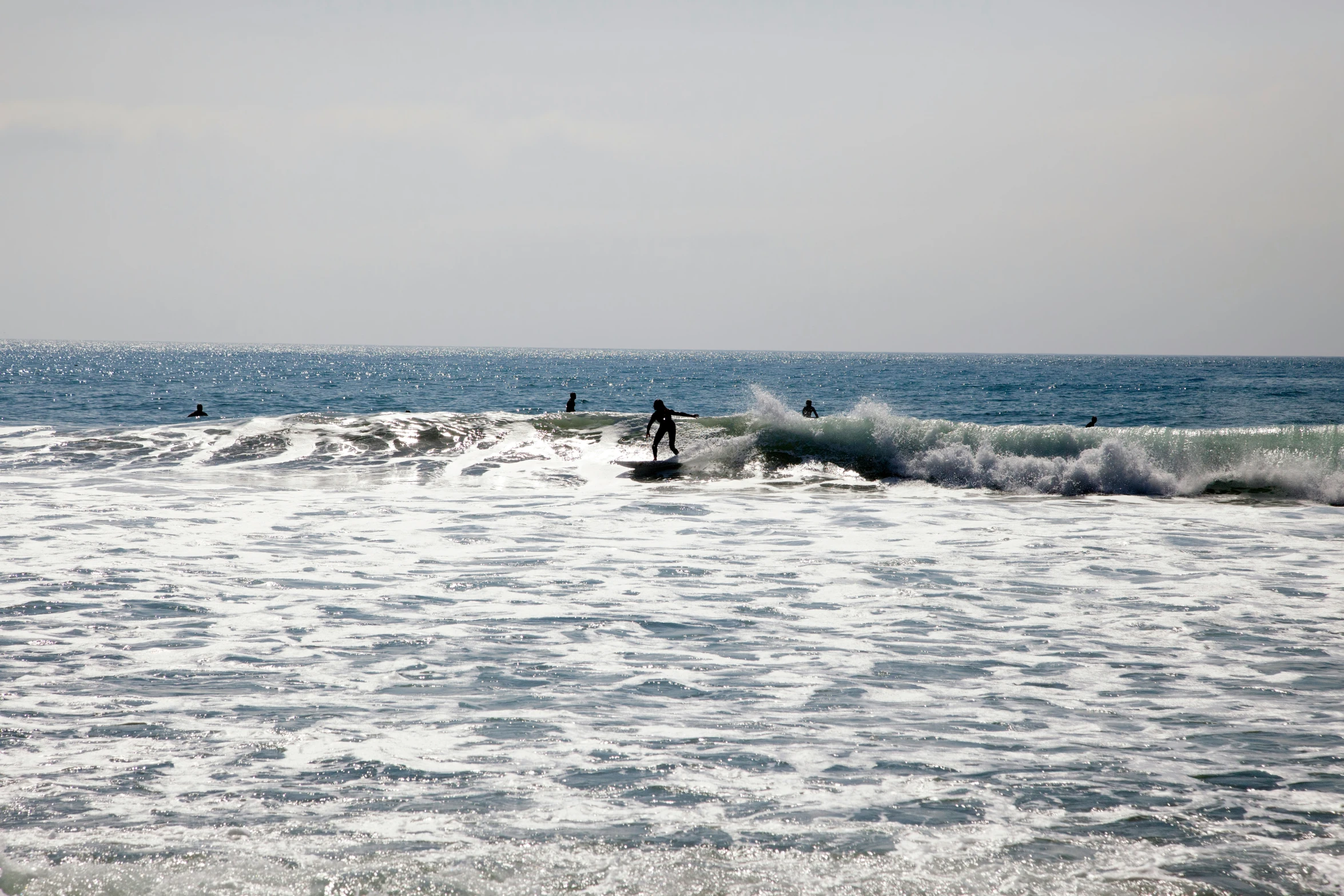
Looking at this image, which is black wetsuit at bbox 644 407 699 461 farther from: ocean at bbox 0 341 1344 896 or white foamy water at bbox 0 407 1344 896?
white foamy water at bbox 0 407 1344 896

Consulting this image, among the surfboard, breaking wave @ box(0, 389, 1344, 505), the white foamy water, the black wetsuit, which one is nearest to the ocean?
the white foamy water

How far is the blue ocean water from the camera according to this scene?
52062 millimetres

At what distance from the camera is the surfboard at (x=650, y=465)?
75.9 feet

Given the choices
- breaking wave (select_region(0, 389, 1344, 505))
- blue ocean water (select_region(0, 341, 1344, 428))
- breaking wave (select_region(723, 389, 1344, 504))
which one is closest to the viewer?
breaking wave (select_region(723, 389, 1344, 504))

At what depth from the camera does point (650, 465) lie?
2362cm

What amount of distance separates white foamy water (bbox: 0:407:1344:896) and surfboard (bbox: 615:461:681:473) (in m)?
7.90

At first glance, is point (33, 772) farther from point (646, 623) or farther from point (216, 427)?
point (216, 427)

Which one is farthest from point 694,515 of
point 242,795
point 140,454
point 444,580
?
point 140,454

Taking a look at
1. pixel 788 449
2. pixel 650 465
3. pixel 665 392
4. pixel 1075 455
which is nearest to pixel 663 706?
pixel 650 465

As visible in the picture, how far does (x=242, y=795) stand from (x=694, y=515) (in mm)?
11577

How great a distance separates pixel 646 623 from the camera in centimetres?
905

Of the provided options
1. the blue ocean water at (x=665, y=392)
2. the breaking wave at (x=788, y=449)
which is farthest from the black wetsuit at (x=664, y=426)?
the blue ocean water at (x=665, y=392)

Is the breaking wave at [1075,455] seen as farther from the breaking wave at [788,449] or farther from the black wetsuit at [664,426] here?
the black wetsuit at [664,426]

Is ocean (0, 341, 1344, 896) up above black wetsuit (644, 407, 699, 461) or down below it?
below
